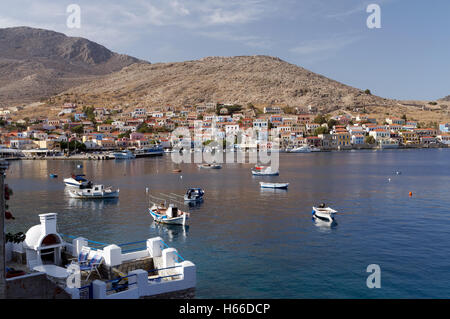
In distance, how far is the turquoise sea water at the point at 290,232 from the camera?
46.4 feet

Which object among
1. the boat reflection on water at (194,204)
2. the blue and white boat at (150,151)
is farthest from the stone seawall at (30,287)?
the blue and white boat at (150,151)

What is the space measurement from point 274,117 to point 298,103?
143 ft

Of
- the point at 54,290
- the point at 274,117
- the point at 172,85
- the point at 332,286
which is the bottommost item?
the point at 332,286

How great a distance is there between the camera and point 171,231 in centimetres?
2281

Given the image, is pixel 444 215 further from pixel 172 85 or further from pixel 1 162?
pixel 172 85

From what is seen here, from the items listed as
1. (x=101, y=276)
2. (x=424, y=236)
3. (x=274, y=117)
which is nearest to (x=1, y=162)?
(x=101, y=276)

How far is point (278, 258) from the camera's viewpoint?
17016 millimetres

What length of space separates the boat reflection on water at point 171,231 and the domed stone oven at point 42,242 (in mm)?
9186

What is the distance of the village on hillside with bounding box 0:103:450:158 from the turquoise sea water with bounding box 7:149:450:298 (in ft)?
205

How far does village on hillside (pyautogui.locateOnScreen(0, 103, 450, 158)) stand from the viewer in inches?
4058

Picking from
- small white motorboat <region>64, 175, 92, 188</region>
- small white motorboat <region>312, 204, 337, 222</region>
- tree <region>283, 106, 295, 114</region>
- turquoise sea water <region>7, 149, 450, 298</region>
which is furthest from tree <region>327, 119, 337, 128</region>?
small white motorboat <region>312, 204, 337, 222</region>

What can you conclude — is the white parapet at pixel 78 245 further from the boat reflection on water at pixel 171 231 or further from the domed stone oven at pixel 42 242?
the boat reflection on water at pixel 171 231

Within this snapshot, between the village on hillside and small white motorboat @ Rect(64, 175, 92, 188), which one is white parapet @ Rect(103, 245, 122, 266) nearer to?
small white motorboat @ Rect(64, 175, 92, 188)
